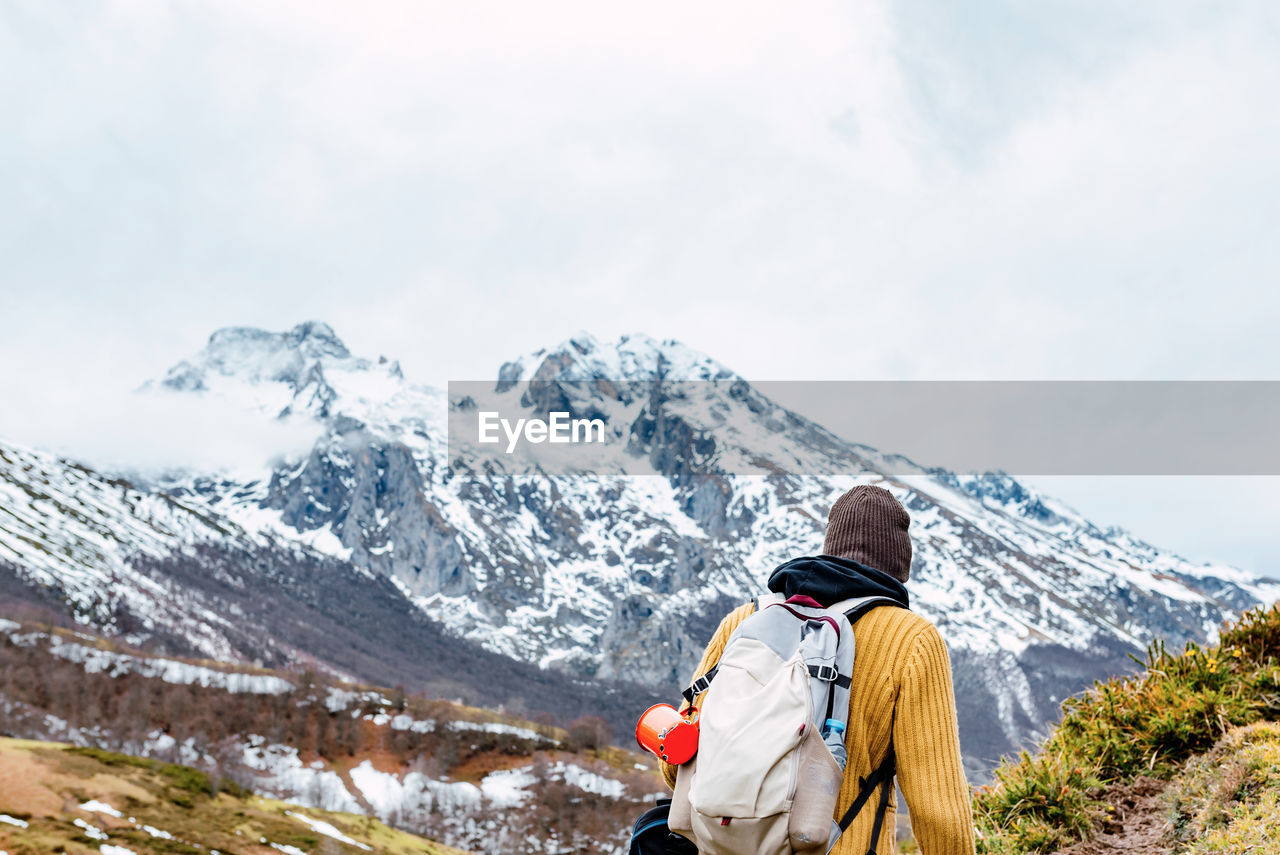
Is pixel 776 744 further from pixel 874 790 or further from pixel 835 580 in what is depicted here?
pixel 835 580

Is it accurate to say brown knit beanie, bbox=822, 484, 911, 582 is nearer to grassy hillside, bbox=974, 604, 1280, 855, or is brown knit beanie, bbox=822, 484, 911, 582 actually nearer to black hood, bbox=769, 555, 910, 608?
black hood, bbox=769, 555, 910, 608

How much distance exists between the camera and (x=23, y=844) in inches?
919

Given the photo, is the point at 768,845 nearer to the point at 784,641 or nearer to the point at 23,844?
the point at 784,641

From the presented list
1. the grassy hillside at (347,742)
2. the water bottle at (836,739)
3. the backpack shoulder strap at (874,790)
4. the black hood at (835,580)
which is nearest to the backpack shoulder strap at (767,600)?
the black hood at (835,580)

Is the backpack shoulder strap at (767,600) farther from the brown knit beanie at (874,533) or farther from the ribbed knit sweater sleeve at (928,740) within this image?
the ribbed knit sweater sleeve at (928,740)

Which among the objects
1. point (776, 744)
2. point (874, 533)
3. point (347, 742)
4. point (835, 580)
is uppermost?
point (874, 533)

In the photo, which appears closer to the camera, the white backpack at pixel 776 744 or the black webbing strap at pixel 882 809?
the white backpack at pixel 776 744

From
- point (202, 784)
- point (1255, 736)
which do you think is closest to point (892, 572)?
point (1255, 736)

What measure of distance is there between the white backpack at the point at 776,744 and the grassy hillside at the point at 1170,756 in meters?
4.32

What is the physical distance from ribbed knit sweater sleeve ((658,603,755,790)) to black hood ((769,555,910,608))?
29 cm

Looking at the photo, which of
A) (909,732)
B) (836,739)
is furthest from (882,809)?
(836,739)

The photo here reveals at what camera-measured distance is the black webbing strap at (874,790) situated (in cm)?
320

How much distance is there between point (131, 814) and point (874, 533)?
32.1 metres

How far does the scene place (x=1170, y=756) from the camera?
7613 mm
